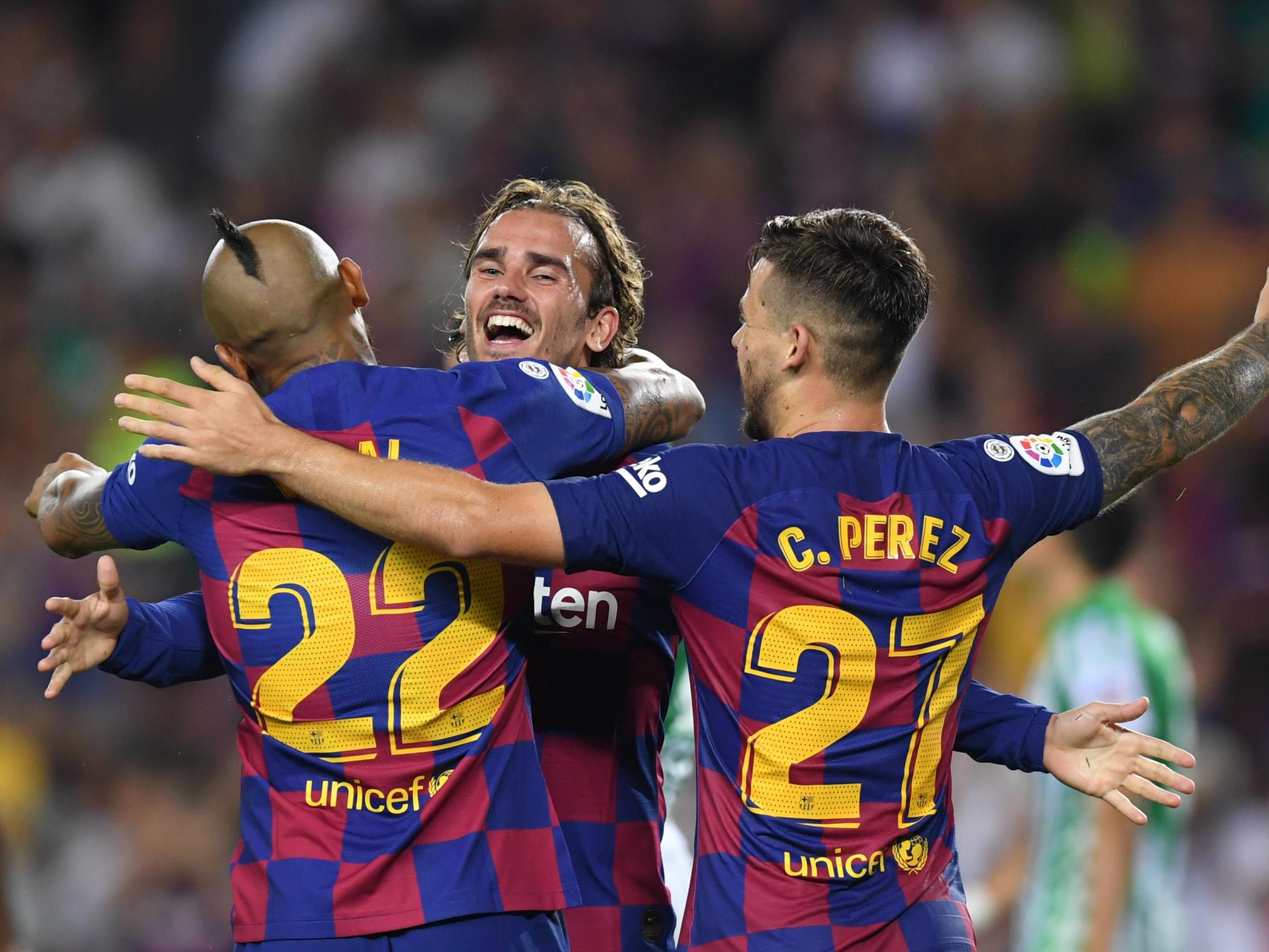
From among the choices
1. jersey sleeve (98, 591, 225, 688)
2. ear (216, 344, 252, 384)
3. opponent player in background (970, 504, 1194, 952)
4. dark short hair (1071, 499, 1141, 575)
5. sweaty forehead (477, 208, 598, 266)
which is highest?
sweaty forehead (477, 208, 598, 266)

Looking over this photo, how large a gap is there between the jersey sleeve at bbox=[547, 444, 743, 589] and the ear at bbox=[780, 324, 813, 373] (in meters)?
0.26

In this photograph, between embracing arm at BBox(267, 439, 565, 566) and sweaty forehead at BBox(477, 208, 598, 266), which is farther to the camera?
sweaty forehead at BBox(477, 208, 598, 266)

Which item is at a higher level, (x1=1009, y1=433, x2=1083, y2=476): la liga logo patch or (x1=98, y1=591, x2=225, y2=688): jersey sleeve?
(x1=1009, y1=433, x2=1083, y2=476): la liga logo patch

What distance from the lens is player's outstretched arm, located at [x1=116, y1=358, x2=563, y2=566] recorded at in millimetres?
2432

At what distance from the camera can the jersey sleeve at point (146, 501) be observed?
105 inches

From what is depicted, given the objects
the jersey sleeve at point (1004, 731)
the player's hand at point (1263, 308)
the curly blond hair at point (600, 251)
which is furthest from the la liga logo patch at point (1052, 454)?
the curly blond hair at point (600, 251)

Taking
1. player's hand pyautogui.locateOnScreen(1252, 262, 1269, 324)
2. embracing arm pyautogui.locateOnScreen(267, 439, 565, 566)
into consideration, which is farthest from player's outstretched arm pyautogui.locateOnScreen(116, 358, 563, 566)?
player's hand pyautogui.locateOnScreen(1252, 262, 1269, 324)

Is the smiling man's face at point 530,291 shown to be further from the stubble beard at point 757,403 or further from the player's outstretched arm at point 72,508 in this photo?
the player's outstretched arm at point 72,508

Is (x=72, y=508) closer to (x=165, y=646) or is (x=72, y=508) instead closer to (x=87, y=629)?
(x=87, y=629)

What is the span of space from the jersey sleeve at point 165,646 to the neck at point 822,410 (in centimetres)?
131

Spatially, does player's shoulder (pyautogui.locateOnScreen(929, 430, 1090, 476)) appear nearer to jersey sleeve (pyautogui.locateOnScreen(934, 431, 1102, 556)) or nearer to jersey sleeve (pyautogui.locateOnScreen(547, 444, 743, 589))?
jersey sleeve (pyautogui.locateOnScreen(934, 431, 1102, 556))

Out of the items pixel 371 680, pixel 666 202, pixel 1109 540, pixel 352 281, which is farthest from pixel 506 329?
pixel 666 202

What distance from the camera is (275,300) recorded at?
2.64 metres

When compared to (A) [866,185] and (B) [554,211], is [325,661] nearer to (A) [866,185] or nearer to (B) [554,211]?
(B) [554,211]
